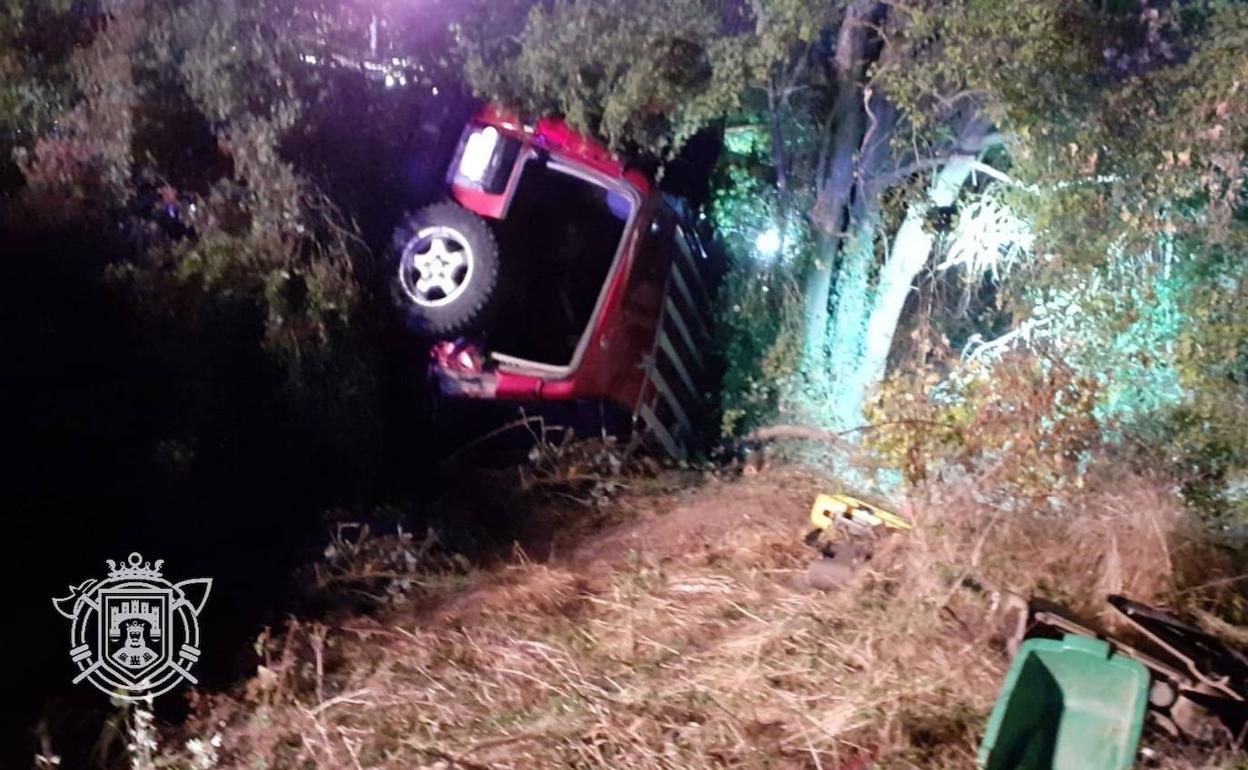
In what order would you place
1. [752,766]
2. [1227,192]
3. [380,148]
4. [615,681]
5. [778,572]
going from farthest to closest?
[380,148] → [1227,192] → [778,572] → [615,681] → [752,766]

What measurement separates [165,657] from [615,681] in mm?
1926

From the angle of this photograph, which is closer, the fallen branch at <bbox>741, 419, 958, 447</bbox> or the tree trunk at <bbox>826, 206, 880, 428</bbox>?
the fallen branch at <bbox>741, 419, 958, 447</bbox>

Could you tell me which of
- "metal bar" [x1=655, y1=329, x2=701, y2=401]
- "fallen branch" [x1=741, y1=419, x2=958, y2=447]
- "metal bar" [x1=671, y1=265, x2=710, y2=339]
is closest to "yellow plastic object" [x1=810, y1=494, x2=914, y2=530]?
"fallen branch" [x1=741, y1=419, x2=958, y2=447]

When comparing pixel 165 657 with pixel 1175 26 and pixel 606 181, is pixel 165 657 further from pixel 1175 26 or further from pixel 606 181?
pixel 1175 26

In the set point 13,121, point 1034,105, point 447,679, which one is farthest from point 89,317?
point 1034,105

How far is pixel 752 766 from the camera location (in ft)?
12.1

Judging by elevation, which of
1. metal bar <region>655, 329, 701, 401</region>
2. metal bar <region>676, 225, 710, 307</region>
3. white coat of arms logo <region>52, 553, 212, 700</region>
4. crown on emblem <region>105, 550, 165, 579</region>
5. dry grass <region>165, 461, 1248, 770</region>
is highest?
metal bar <region>676, 225, 710, 307</region>

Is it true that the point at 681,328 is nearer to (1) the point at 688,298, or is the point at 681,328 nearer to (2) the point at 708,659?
(1) the point at 688,298

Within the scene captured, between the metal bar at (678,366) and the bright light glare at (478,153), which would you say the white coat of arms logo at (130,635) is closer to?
the bright light glare at (478,153)

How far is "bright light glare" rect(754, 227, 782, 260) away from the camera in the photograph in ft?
24.8

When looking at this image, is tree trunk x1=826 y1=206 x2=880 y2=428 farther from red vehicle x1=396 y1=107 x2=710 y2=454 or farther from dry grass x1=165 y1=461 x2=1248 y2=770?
dry grass x1=165 y1=461 x2=1248 y2=770

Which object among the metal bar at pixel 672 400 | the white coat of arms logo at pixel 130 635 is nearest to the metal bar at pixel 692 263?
the metal bar at pixel 672 400

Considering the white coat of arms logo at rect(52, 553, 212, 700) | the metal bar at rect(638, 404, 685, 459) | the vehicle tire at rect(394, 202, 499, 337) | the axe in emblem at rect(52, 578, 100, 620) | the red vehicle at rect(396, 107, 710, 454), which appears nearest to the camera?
the white coat of arms logo at rect(52, 553, 212, 700)

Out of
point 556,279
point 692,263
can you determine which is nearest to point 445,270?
point 556,279
